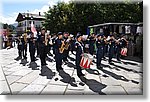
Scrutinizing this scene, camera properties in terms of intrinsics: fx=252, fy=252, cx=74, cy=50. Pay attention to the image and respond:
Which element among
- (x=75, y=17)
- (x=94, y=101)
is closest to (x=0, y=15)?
(x=75, y=17)

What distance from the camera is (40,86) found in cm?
308

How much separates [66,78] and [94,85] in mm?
357

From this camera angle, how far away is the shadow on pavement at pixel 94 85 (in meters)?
3.04

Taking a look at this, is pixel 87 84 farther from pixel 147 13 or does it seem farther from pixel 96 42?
pixel 147 13

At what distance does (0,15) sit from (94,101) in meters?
1.56

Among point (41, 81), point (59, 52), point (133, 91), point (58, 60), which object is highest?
point (59, 52)

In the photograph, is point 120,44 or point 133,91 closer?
point 133,91

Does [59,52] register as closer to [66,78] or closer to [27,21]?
[66,78]

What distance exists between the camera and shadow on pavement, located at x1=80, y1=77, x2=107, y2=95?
3.04 metres

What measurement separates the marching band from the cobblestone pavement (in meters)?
0.07

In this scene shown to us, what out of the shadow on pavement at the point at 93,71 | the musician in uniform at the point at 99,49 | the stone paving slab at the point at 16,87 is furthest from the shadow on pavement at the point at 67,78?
the stone paving slab at the point at 16,87

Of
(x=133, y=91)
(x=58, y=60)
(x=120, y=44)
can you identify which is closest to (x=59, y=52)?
(x=58, y=60)

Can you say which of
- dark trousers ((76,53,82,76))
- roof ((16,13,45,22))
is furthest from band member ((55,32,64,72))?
roof ((16,13,45,22))

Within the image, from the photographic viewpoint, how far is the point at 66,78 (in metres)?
3.12
